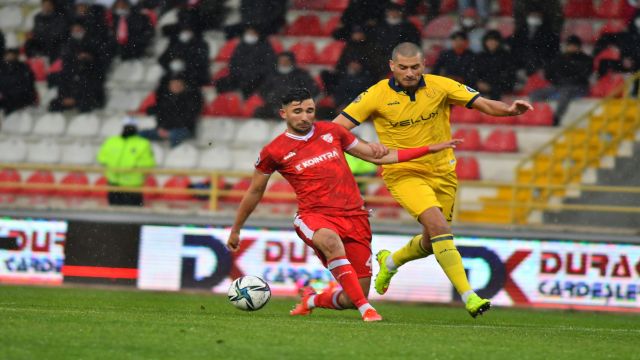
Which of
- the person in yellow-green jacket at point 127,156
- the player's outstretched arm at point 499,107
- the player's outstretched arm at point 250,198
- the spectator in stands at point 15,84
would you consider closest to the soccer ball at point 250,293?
the player's outstretched arm at point 250,198

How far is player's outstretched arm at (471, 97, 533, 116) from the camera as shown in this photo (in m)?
9.73

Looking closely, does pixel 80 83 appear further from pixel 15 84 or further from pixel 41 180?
pixel 41 180

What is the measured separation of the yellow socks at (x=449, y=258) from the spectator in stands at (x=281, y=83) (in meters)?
8.66

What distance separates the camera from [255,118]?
19141mm

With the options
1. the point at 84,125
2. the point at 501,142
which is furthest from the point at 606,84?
the point at 84,125

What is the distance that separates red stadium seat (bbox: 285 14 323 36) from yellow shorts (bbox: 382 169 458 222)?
1007 centimetres

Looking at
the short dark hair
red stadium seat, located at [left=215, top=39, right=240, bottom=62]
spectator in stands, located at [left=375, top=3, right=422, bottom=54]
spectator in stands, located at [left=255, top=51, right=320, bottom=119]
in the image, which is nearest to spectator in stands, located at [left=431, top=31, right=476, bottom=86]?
spectator in stands, located at [left=375, top=3, right=422, bottom=54]

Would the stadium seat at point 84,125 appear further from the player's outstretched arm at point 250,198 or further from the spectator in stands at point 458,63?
the player's outstretched arm at point 250,198

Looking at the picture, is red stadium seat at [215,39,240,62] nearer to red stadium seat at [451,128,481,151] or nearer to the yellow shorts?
red stadium seat at [451,128,481,151]

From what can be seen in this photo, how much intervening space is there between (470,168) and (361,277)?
25.8ft

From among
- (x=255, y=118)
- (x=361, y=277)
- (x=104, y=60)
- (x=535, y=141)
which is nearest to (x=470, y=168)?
(x=535, y=141)

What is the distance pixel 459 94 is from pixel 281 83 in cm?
874

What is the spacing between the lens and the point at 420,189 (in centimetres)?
1020

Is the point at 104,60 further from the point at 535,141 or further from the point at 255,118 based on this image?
the point at 535,141
